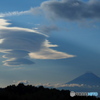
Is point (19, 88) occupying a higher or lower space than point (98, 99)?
higher

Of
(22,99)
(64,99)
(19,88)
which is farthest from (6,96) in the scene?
(19,88)

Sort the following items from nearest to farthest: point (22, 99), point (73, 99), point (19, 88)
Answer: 1. point (22, 99)
2. point (73, 99)
3. point (19, 88)

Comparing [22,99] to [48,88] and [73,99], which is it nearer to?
[73,99]

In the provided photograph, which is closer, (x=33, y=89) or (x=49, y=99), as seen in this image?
(x=49, y=99)

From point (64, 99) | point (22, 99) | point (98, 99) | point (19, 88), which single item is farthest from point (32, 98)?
point (19, 88)

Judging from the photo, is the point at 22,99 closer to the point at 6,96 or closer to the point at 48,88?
the point at 6,96

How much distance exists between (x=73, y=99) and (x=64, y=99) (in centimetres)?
506

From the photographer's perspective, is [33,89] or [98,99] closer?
[98,99]

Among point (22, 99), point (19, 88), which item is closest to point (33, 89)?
point (19, 88)

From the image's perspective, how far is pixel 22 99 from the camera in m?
75.8

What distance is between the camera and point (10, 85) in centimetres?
11712

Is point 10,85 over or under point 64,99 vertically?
over

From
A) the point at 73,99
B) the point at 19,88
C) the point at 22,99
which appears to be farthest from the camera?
the point at 19,88

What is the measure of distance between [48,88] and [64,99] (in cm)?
3078
